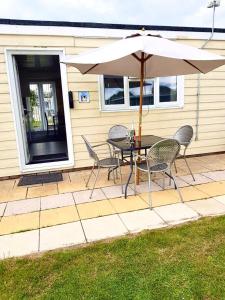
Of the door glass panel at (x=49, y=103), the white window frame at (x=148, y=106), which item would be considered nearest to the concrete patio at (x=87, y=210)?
the white window frame at (x=148, y=106)

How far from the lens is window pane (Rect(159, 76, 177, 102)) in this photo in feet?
16.4

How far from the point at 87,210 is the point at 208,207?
1492 millimetres

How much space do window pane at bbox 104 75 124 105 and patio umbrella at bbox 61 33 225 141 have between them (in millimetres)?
816

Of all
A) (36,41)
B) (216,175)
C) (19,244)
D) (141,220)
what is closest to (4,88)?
(36,41)

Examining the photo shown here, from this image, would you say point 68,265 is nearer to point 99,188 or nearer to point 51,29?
point 99,188

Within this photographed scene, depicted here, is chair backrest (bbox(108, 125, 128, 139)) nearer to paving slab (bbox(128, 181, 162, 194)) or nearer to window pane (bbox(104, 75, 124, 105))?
window pane (bbox(104, 75, 124, 105))

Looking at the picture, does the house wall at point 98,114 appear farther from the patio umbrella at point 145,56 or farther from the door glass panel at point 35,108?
the door glass panel at point 35,108

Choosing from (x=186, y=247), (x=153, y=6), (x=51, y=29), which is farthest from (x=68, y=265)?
(x=153, y=6)

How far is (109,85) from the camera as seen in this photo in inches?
185

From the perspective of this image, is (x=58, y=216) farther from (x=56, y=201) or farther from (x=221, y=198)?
(x=221, y=198)

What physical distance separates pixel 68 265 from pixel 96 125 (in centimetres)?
295

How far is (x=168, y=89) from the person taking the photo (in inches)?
199

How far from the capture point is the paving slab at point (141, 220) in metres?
2.60

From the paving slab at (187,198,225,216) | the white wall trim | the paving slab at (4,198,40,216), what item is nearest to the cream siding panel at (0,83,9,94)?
the white wall trim
